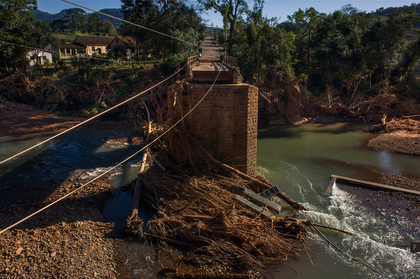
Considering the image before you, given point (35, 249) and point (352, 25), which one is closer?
point (35, 249)

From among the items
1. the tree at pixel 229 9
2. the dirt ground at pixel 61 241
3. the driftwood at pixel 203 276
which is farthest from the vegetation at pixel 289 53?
the driftwood at pixel 203 276

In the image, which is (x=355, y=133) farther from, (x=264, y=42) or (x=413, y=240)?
(x=413, y=240)

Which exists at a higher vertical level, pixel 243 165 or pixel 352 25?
pixel 352 25

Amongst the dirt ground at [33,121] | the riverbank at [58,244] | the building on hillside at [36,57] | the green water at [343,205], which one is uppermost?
the building on hillside at [36,57]

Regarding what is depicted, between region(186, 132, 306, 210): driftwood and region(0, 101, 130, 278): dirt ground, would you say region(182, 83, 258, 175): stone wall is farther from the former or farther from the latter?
region(0, 101, 130, 278): dirt ground

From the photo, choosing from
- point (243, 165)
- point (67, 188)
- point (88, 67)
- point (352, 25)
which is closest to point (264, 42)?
point (352, 25)

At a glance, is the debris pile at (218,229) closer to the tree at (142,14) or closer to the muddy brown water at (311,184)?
the muddy brown water at (311,184)
